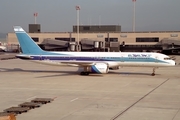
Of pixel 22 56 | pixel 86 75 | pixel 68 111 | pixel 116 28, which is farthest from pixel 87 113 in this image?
pixel 116 28

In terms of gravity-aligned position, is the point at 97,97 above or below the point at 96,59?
below

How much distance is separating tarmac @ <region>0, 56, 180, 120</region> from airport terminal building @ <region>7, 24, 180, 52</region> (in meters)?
58.7

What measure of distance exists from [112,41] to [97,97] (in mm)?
79037

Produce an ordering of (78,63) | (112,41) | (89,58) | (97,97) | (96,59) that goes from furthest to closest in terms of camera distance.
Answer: (112,41) → (89,58) → (96,59) → (78,63) → (97,97)

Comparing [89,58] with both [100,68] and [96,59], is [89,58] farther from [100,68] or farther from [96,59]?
[100,68]

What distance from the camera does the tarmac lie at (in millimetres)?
21906

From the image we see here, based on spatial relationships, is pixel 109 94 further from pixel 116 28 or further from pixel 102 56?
pixel 116 28

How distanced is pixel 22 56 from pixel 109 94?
20.9 metres

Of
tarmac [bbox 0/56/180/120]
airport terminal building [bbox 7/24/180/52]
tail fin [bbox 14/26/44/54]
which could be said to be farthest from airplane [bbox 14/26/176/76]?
airport terminal building [bbox 7/24/180/52]

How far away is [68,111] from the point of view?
22797 millimetres

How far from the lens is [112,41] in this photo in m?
107

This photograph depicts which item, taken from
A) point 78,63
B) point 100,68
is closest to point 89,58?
point 78,63

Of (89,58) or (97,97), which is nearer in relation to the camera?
(97,97)

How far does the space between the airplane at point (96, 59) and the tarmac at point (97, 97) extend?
8.59 feet
